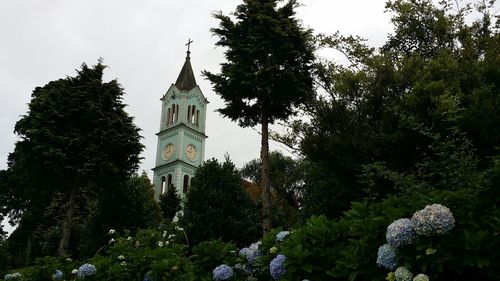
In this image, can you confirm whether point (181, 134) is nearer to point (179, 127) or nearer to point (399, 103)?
point (179, 127)

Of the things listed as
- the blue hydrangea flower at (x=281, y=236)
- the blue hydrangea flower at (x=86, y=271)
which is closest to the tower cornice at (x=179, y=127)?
the blue hydrangea flower at (x=86, y=271)

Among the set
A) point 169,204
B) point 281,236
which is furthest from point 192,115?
point 281,236

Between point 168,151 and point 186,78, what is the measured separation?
771 centimetres

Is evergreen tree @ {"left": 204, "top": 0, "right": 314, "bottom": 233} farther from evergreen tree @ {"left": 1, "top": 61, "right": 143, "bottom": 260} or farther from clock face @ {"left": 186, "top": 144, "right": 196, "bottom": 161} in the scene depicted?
clock face @ {"left": 186, "top": 144, "right": 196, "bottom": 161}

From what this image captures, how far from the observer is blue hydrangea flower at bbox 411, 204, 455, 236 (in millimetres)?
2624

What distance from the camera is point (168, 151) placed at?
50000 millimetres

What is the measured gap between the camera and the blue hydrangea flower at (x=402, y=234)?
271cm

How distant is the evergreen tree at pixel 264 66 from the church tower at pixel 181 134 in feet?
110

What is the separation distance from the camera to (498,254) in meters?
2.49

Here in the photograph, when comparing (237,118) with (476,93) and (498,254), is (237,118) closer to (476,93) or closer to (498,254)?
(476,93)

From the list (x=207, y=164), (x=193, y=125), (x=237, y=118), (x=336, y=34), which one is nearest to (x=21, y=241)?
(x=207, y=164)

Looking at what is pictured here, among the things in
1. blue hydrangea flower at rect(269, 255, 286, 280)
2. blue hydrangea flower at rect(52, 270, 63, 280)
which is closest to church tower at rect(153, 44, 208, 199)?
blue hydrangea flower at rect(52, 270, 63, 280)

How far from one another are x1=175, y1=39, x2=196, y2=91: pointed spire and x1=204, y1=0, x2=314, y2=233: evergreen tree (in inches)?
1455

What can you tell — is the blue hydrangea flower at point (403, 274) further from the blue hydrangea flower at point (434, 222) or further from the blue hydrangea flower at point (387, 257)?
the blue hydrangea flower at point (434, 222)
